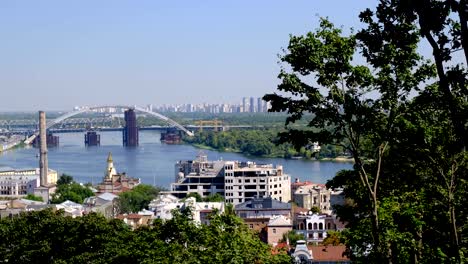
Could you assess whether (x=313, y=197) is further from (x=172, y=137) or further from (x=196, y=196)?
(x=172, y=137)

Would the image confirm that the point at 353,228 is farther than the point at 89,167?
No

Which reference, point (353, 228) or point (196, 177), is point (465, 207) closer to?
point (353, 228)

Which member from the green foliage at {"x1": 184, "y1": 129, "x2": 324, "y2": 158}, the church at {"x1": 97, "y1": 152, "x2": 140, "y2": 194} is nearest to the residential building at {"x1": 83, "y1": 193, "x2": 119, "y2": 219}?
the church at {"x1": 97, "y1": 152, "x2": 140, "y2": 194}

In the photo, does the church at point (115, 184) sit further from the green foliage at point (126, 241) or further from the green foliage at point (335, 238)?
the green foliage at point (335, 238)

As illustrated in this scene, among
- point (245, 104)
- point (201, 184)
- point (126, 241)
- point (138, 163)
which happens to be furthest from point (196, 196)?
point (245, 104)

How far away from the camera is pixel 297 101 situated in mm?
3439

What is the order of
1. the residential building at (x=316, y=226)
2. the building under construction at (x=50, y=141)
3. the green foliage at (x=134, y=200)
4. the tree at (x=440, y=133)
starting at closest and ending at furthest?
the tree at (x=440, y=133) → the residential building at (x=316, y=226) → the green foliage at (x=134, y=200) → the building under construction at (x=50, y=141)

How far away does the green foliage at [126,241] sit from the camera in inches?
141

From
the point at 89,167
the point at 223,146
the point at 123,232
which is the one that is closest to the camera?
the point at 123,232

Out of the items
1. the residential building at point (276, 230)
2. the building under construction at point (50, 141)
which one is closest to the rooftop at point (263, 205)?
the residential building at point (276, 230)

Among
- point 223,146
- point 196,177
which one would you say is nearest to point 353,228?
point 196,177

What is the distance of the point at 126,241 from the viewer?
616 cm

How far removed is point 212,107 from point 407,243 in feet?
353

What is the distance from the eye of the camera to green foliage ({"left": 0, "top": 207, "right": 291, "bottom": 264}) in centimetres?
358
